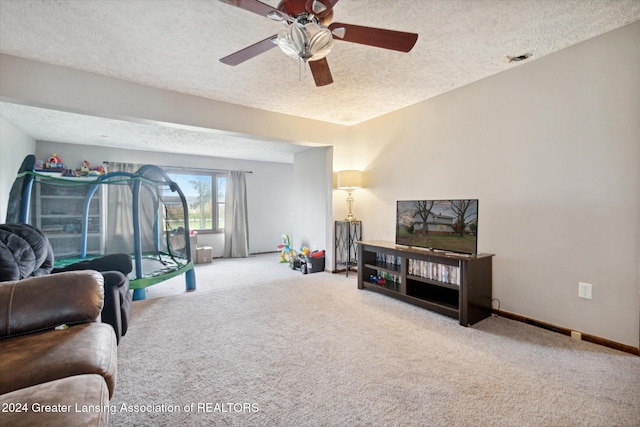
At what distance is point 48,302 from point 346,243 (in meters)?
3.65

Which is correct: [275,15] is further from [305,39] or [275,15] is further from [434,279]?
[434,279]

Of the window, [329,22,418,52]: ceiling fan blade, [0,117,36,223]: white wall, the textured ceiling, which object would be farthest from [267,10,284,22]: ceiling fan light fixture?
the window

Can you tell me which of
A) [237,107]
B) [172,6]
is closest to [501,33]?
[172,6]

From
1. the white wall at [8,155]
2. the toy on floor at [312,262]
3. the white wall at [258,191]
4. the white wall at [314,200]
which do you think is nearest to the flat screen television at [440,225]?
the white wall at [314,200]

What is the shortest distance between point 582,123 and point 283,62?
255 centimetres

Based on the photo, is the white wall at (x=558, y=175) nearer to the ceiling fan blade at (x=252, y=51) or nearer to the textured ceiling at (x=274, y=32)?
the textured ceiling at (x=274, y=32)

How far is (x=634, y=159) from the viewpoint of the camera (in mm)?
2109

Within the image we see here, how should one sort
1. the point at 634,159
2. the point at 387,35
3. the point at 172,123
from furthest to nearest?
the point at 172,123 < the point at 634,159 < the point at 387,35

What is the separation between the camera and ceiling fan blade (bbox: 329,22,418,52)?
1561 millimetres

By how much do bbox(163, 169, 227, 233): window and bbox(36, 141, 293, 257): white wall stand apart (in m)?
0.19

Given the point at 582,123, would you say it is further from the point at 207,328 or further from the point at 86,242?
the point at 86,242

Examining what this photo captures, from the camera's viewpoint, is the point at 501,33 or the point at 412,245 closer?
the point at 501,33

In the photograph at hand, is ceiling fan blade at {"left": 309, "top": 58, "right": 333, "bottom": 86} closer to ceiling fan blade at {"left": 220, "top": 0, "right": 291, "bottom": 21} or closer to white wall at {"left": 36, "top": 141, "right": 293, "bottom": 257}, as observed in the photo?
ceiling fan blade at {"left": 220, "top": 0, "right": 291, "bottom": 21}

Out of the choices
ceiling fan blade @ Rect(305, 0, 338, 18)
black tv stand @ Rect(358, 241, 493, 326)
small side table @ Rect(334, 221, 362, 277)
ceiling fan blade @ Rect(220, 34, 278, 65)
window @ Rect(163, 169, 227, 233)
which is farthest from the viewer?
window @ Rect(163, 169, 227, 233)
